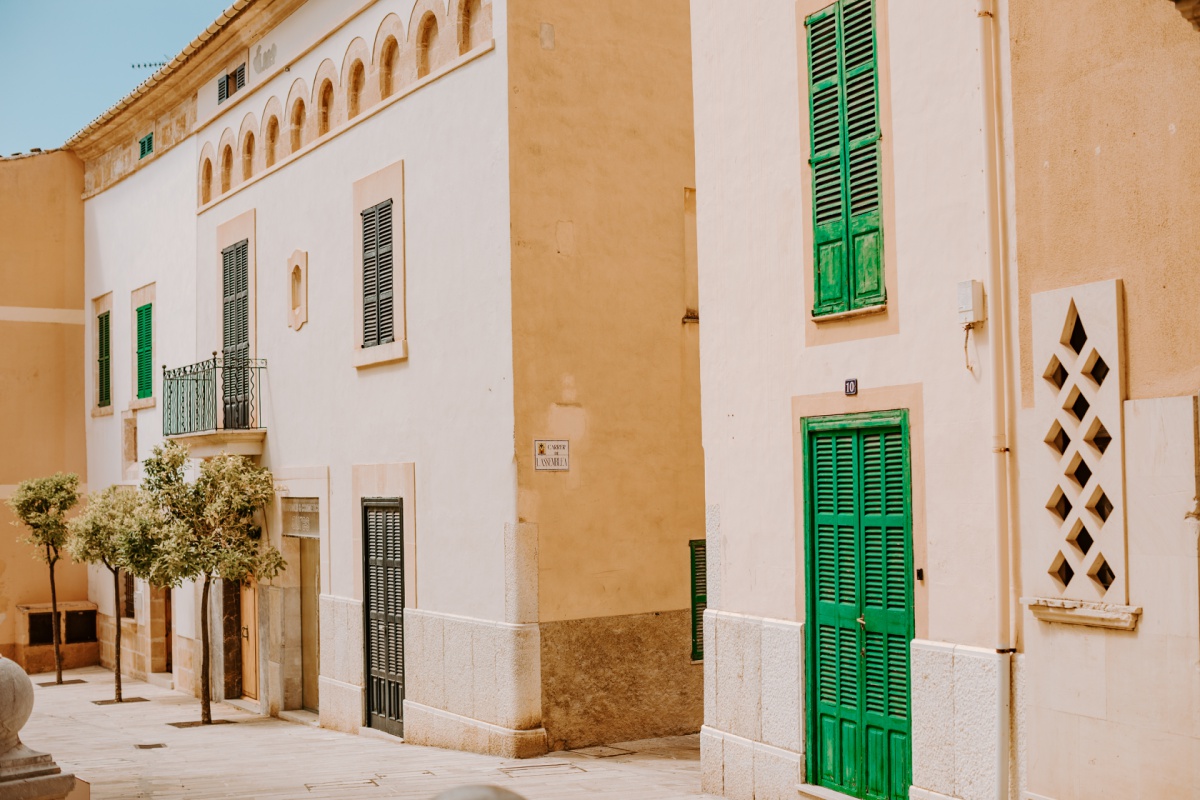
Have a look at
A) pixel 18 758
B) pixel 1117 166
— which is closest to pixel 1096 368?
pixel 1117 166

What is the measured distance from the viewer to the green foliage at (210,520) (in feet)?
52.4

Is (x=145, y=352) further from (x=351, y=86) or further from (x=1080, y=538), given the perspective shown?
(x=1080, y=538)

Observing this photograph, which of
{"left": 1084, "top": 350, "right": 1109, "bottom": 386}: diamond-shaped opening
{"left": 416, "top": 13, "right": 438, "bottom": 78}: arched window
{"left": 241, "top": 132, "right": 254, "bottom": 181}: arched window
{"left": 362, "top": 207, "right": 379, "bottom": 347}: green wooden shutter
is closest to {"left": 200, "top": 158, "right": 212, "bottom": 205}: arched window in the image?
{"left": 241, "top": 132, "right": 254, "bottom": 181}: arched window

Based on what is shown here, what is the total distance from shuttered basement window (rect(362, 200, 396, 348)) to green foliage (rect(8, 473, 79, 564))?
10.1 meters

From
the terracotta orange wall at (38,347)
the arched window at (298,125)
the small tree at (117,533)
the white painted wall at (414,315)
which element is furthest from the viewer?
the terracotta orange wall at (38,347)

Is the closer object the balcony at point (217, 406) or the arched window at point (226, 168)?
the balcony at point (217, 406)

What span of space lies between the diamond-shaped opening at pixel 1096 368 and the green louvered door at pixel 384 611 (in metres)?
8.51

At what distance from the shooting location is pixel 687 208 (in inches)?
518

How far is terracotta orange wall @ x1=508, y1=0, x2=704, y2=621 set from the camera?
11.9 metres

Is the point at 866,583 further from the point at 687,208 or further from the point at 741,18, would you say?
the point at 687,208

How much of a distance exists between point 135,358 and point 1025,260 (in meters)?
18.1

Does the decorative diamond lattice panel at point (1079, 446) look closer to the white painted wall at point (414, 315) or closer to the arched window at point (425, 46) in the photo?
the white painted wall at point (414, 315)

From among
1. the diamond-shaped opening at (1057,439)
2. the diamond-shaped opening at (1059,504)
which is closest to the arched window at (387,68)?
the diamond-shaped opening at (1057,439)

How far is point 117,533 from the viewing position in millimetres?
17031
